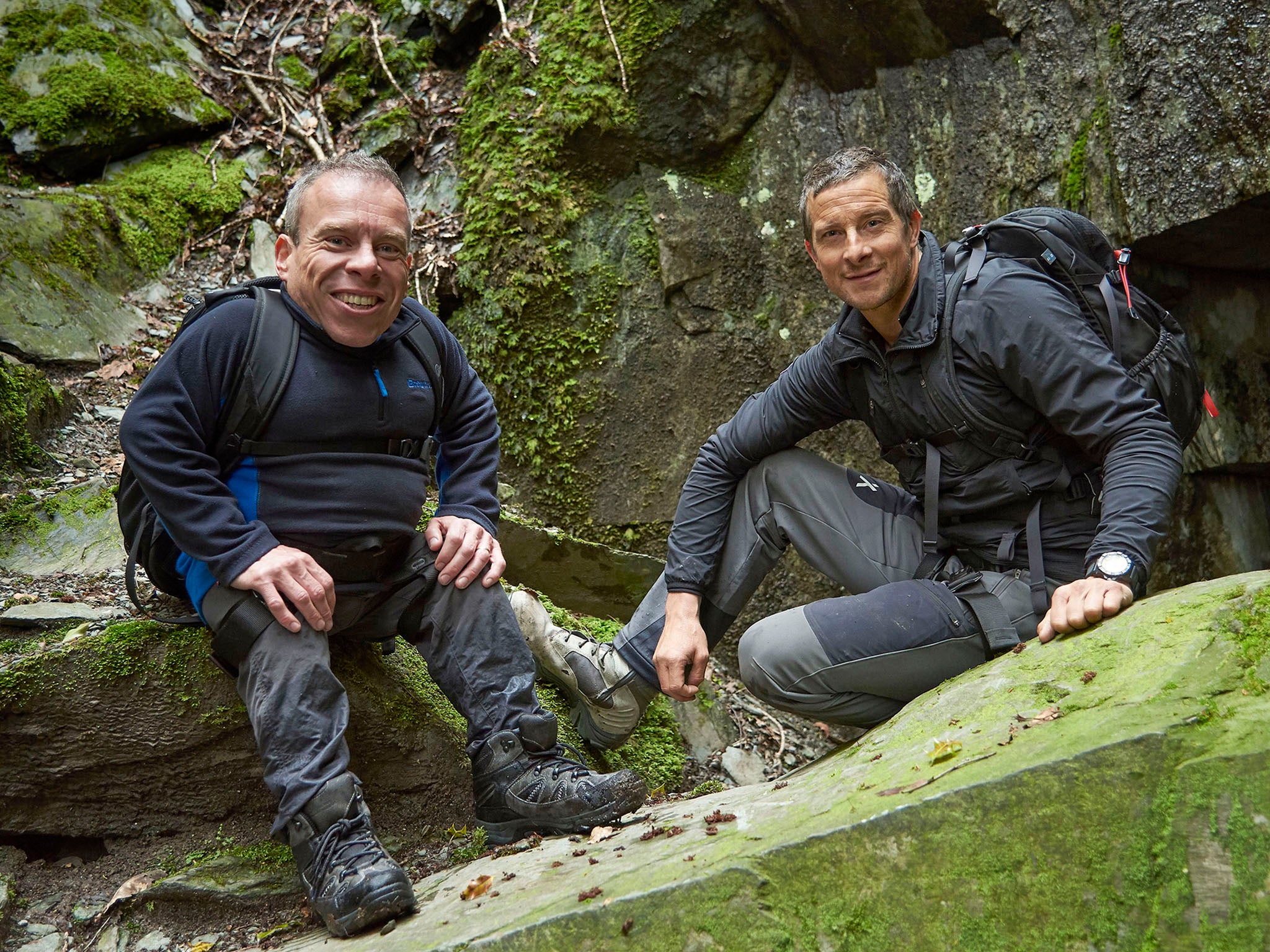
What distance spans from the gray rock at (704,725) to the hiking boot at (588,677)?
71 cm

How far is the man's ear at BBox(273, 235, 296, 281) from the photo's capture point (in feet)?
12.3

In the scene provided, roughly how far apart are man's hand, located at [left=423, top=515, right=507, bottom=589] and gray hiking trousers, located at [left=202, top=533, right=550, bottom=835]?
5 centimetres

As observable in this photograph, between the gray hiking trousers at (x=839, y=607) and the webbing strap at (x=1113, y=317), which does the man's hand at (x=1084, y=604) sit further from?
the webbing strap at (x=1113, y=317)

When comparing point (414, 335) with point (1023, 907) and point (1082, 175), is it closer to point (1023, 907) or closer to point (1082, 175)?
point (1023, 907)

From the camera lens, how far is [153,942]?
354 cm

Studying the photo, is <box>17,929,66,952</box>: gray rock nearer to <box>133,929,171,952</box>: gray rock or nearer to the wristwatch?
<box>133,929,171,952</box>: gray rock

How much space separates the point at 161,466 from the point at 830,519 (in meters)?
2.57

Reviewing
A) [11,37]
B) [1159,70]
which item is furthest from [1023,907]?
[11,37]

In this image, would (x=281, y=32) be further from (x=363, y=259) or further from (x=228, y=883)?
(x=228, y=883)

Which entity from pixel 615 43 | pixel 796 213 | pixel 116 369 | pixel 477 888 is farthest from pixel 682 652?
pixel 615 43

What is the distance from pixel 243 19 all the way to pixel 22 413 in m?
5.44

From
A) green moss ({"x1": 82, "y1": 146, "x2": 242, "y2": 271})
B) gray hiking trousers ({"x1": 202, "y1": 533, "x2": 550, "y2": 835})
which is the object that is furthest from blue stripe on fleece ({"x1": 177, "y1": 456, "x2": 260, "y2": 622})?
green moss ({"x1": 82, "y1": 146, "x2": 242, "y2": 271})

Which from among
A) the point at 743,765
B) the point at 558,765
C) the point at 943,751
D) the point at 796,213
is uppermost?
the point at 796,213

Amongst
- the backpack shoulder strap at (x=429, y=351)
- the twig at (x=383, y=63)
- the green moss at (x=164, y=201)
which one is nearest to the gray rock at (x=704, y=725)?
the backpack shoulder strap at (x=429, y=351)
